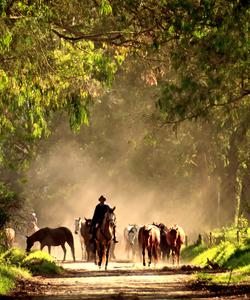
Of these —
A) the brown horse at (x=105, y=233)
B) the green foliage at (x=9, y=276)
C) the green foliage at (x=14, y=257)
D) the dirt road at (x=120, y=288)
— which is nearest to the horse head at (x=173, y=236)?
the brown horse at (x=105, y=233)

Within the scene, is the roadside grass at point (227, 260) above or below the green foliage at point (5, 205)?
below

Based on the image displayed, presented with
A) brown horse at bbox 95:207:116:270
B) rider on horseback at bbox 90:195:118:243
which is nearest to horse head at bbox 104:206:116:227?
brown horse at bbox 95:207:116:270

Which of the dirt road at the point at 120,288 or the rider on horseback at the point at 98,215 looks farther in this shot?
the rider on horseback at the point at 98,215

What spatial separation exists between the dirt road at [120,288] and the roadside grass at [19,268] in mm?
295

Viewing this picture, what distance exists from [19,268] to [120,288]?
5.52 meters

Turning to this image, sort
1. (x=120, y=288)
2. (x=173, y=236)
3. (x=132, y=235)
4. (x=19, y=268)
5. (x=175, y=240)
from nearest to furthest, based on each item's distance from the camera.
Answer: (x=120, y=288) < (x=19, y=268) < (x=175, y=240) < (x=173, y=236) < (x=132, y=235)

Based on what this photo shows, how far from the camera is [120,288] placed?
866 inches

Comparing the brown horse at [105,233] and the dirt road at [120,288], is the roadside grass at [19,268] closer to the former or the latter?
the dirt road at [120,288]

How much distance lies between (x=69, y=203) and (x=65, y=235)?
49459mm

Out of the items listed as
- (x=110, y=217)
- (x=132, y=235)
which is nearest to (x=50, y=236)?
(x=132, y=235)

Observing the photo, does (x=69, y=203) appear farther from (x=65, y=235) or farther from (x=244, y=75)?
(x=244, y=75)

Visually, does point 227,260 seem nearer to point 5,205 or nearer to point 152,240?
point 152,240

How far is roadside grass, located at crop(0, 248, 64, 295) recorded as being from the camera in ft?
73.4

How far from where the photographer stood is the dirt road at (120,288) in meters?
19.5
